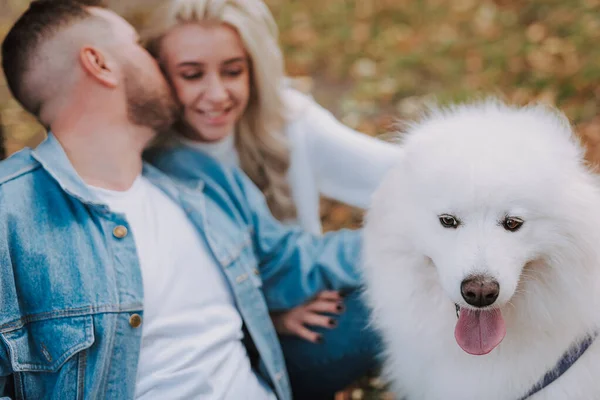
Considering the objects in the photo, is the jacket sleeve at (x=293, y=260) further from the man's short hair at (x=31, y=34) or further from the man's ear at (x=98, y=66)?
the man's short hair at (x=31, y=34)

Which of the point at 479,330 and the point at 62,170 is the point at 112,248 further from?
the point at 479,330

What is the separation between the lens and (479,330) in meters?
1.73

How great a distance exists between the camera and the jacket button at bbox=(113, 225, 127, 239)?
6.13 feet

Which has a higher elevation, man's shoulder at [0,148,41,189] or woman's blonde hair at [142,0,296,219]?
woman's blonde hair at [142,0,296,219]

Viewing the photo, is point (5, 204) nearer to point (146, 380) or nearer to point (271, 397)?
point (146, 380)

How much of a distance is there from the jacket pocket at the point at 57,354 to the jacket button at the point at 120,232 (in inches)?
9.9

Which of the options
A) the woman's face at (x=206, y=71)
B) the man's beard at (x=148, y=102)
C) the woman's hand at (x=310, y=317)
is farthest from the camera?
the woman's hand at (x=310, y=317)

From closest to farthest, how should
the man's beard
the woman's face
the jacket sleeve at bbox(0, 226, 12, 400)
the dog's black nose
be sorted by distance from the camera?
the dog's black nose → the jacket sleeve at bbox(0, 226, 12, 400) → the man's beard → the woman's face

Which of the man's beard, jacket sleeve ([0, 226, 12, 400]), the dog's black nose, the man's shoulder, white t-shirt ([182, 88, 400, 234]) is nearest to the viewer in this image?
the dog's black nose

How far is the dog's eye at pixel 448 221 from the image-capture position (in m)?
1.62

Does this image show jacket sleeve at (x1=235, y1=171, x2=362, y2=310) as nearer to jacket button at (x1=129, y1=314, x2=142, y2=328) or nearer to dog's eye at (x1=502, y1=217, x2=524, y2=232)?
jacket button at (x1=129, y1=314, x2=142, y2=328)

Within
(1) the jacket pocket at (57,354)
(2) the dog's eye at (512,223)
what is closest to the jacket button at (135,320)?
(1) the jacket pocket at (57,354)

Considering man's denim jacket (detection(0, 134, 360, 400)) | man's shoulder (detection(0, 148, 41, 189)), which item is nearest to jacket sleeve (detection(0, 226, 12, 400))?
man's denim jacket (detection(0, 134, 360, 400))

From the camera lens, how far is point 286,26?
5.45 metres
